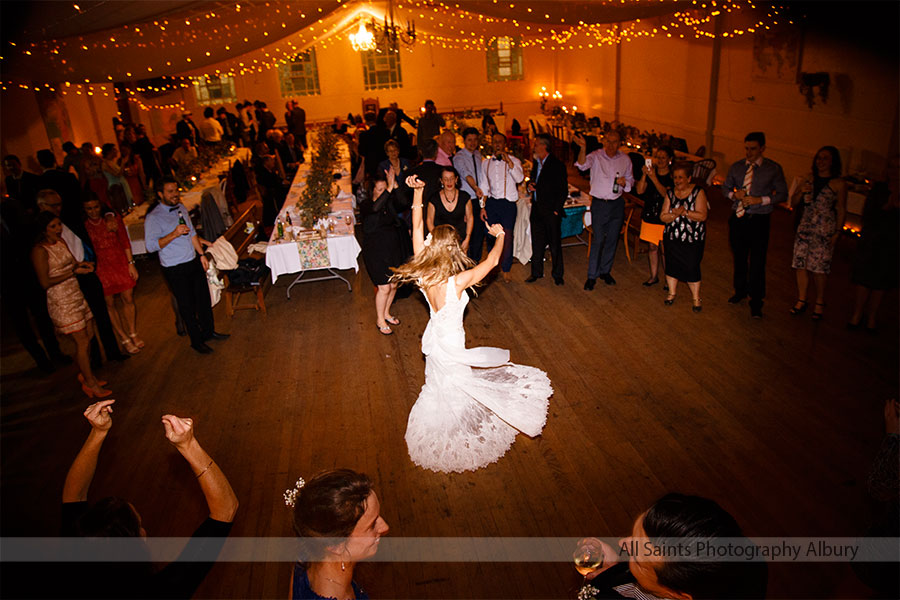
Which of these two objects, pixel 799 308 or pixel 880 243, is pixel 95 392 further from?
pixel 880 243

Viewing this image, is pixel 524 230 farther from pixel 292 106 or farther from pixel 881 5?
pixel 292 106

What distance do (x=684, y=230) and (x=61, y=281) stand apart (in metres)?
5.37

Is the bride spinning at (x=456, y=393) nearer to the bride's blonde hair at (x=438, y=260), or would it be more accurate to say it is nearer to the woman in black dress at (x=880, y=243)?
the bride's blonde hair at (x=438, y=260)

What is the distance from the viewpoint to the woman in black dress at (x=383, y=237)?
5172mm

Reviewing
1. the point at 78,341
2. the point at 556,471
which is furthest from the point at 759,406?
the point at 78,341

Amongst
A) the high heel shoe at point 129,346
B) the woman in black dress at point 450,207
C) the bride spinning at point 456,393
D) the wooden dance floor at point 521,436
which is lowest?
the wooden dance floor at point 521,436

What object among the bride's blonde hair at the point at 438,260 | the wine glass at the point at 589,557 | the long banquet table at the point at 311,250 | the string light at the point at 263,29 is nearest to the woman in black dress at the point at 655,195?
the string light at the point at 263,29

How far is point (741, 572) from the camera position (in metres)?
1.30

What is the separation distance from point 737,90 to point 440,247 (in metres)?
8.99

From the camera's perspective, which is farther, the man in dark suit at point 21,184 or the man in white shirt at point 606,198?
the man in dark suit at point 21,184

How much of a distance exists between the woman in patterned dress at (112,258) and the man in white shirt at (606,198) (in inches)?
183

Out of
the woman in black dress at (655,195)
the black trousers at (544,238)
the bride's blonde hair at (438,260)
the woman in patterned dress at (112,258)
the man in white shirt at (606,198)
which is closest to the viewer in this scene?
the bride's blonde hair at (438,260)

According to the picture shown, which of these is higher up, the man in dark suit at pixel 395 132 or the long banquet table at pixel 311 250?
the man in dark suit at pixel 395 132

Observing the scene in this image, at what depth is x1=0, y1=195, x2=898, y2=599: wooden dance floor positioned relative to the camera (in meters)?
3.10
